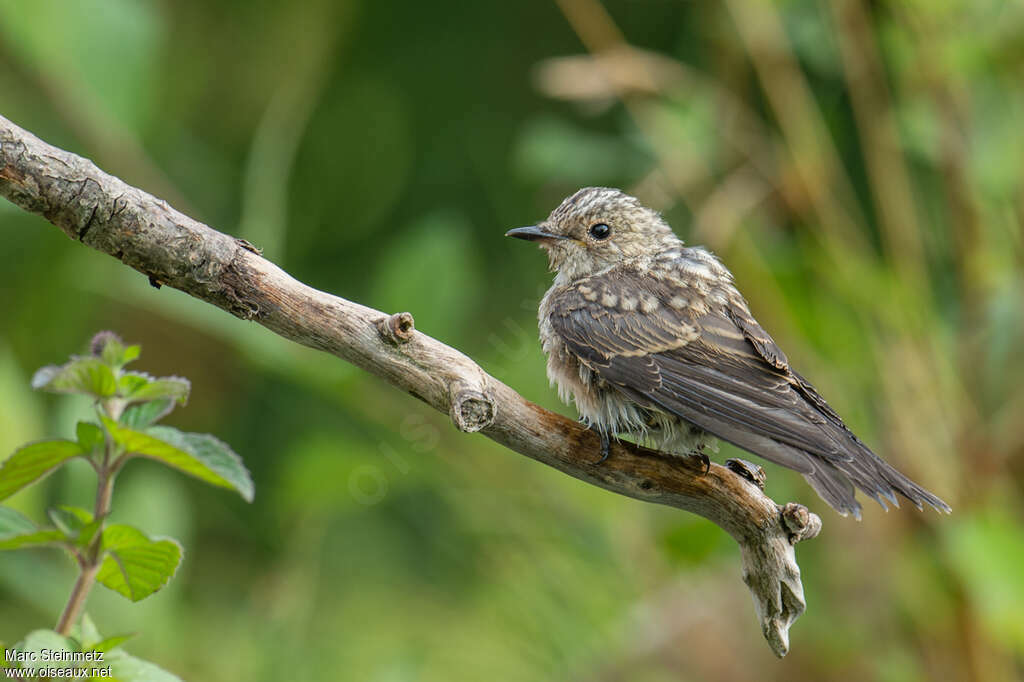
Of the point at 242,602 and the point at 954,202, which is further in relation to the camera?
the point at 242,602

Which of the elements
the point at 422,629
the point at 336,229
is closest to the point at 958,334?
the point at 422,629

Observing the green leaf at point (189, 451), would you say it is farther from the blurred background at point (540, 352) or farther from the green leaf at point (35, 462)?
the blurred background at point (540, 352)

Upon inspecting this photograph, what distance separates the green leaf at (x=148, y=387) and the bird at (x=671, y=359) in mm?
800

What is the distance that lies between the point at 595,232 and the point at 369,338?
1.42m

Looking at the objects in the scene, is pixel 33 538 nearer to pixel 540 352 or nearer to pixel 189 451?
pixel 189 451

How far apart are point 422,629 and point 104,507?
328 centimetres

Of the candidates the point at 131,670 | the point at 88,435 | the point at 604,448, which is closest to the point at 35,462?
the point at 88,435

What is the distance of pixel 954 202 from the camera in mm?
4008

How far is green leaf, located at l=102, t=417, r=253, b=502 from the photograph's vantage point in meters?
1.48

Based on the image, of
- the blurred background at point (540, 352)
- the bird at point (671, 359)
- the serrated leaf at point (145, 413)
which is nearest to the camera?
the serrated leaf at point (145, 413)

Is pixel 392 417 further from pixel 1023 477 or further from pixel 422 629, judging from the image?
pixel 1023 477

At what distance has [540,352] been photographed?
3371mm

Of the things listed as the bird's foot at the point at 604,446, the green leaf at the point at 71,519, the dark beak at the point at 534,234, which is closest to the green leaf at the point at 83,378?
the green leaf at the point at 71,519

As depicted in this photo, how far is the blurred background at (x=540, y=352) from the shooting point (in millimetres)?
3641
